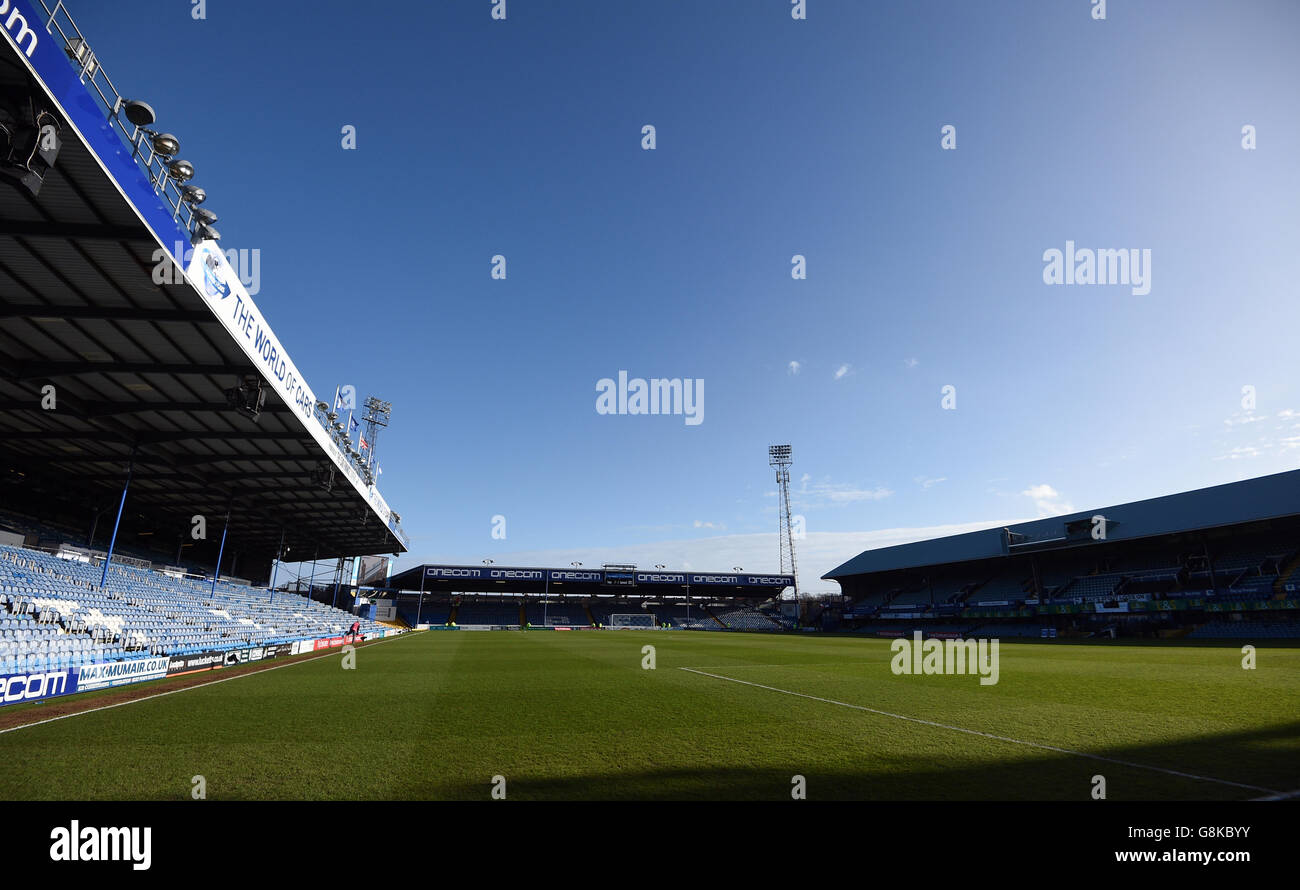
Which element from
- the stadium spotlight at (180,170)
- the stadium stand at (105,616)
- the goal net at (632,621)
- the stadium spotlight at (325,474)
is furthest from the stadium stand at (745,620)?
the stadium spotlight at (180,170)

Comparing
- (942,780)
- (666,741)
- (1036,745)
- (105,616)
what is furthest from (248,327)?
(1036,745)

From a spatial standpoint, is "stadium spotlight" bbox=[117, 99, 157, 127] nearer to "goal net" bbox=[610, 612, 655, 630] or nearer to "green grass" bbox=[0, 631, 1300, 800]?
"green grass" bbox=[0, 631, 1300, 800]

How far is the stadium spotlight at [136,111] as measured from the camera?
983cm

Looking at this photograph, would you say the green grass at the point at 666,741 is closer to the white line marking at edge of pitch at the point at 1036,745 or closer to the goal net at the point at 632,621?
the white line marking at edge of pitch at the point at 1036,745

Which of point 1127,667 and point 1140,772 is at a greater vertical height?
point 1140,772

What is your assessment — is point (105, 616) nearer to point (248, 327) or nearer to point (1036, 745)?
point (248, 327)

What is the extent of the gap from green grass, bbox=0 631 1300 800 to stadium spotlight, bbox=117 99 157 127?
1045 cm

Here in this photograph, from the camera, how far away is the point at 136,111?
9.88m

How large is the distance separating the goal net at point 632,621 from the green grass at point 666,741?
5944 centimetres

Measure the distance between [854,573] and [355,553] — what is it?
5649cm

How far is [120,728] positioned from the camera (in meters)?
8.07

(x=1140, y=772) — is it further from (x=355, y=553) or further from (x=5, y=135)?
(x=355, y=553)

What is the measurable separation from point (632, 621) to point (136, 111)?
68.4 meters
